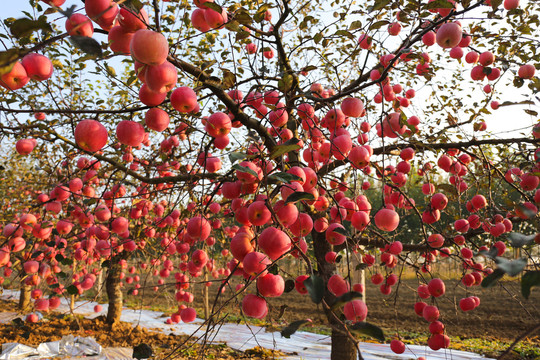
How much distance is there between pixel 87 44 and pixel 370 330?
996 millimetres

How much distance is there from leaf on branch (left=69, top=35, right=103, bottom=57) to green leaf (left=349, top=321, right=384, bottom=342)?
3.12 ft

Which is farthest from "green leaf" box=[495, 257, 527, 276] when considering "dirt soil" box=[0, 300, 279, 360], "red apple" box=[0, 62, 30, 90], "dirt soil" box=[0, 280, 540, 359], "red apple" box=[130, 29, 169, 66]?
"dirt soil" box=[0, 300, 279, 360]

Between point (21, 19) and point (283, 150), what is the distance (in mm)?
730

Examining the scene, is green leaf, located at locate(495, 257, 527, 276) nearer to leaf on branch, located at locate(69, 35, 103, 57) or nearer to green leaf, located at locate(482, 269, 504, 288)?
green leaf, located at locate(482, 269, 504, 288)

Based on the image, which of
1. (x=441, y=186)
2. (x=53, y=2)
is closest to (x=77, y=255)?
(x=53, y=2)

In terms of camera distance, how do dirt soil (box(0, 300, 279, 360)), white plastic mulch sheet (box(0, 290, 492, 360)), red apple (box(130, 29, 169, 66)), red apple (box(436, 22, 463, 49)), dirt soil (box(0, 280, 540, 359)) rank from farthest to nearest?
white plastic mulch sheet (box(0, 290, 492, 360)) → dirt soil (box(0, 300, 279, 360)) → dirt soil (box(0, 280, 540, 359)) → red apple (box(436, 22, 463, 49)) → red apple (box(130, 29, 169, 66))

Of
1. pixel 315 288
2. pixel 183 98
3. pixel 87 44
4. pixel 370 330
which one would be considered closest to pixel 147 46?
pixel 87 44

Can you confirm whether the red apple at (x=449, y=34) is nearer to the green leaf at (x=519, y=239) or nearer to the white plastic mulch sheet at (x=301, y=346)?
the green leaf at (x=519, y=239)

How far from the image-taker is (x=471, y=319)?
913cm

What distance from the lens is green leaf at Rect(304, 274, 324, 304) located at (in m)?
0.71

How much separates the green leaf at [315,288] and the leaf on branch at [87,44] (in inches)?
31.4

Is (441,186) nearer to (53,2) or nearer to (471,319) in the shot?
(53,2)

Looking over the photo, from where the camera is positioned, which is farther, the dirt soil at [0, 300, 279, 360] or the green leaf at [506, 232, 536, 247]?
the dirt soil at [0, 300, 279, 360]

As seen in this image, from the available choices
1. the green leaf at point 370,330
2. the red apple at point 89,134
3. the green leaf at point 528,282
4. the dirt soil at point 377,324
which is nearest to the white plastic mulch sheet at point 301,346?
the dirt soil at point 377,324
